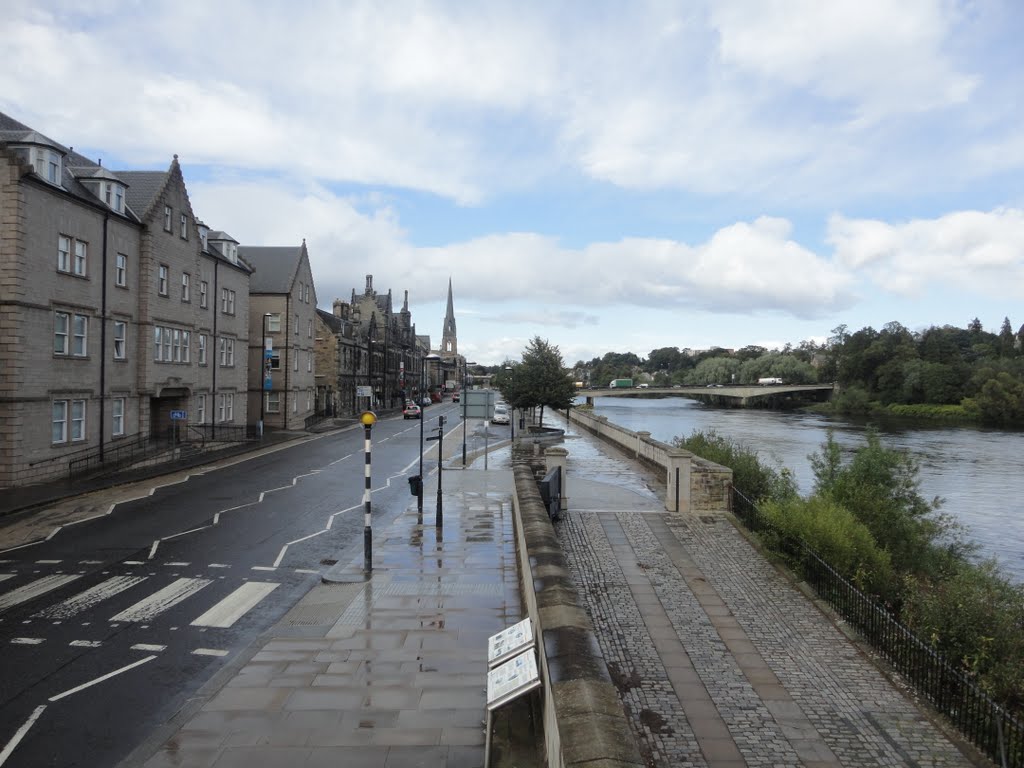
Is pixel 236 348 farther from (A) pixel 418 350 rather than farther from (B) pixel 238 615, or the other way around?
Answer: (A) pixel 418 350

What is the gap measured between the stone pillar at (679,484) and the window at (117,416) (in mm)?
22779

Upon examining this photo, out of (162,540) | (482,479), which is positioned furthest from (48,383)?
(482,479)

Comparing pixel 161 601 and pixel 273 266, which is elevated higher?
pixel 273 266

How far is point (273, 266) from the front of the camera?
52.5 meters

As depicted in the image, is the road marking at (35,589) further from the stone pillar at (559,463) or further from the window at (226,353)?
the window at (226,353)

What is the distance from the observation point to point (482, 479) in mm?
26844

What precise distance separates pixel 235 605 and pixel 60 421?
18408mm

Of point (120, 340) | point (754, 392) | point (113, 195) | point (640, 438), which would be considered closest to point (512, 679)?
point (640, 438)

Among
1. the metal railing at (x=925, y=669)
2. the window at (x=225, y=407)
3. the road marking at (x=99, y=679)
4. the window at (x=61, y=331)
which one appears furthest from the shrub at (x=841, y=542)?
the window at (x=225, y=407)

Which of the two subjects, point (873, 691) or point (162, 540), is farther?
point (162, 540)

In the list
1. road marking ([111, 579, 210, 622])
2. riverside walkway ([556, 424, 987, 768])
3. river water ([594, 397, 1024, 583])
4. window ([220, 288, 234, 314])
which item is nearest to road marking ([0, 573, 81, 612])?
road marking ([111, 579, 210, 622])

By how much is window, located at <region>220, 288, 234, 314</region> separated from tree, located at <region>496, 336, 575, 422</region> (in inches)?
767

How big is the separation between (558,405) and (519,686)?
46668 mm

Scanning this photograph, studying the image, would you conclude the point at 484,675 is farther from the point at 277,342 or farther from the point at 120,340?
the point at 277,342
